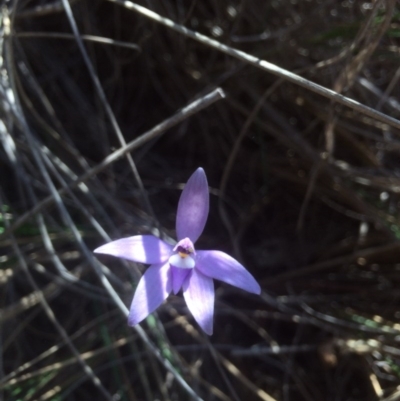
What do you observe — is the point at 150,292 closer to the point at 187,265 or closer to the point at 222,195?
the point at 187,265

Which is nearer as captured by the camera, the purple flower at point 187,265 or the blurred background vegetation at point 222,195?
the purple flower at point 187,265

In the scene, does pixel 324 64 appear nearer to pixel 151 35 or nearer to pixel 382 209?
pixel 382 209

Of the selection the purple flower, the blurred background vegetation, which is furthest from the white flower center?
the blurred background vegetation

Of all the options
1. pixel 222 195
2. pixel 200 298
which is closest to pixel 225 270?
pixel 200 298

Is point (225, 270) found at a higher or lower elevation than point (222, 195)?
higher

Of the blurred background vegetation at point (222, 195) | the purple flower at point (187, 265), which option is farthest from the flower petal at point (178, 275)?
the blurred background vegetation at point (222, 195)

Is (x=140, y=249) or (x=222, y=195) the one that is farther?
(x=222, y=195)

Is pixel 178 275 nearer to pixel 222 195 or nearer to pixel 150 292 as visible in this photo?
pixel 150 292

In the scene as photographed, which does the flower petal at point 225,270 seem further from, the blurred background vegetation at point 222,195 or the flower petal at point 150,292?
the blurred background vegetation at point 222,195
